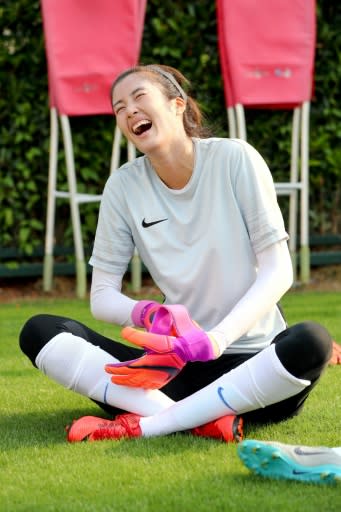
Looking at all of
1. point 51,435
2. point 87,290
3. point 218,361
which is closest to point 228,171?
point 218,361

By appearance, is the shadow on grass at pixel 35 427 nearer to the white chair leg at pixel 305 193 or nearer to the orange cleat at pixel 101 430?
the orange cleat at pixel 101 430

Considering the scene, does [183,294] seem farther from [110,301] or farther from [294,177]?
[294,177]

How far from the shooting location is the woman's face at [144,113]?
8.97 ft

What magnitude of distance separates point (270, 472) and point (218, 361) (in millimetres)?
633

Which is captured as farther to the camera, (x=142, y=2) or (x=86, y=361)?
(x=142, y=2)

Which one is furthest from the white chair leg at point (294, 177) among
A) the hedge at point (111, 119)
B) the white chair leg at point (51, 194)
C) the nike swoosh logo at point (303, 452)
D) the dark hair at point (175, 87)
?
the nike swoosh logo at point (303, 452)

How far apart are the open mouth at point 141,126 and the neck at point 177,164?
2.7 inches

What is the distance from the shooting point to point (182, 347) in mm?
2441

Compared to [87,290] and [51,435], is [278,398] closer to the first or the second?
[51,435]

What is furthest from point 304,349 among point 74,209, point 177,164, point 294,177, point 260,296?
point 294,177

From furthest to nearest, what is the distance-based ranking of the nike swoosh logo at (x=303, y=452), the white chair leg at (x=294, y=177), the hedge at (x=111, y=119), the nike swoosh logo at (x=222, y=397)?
1. the white chair leg at (x=294, y=177)
2. the hedge at (x=111, y=119)
3. the nike swoosh logo at (x=222, y=397)
4. the nike swoosh logo at (x=303, y=452)

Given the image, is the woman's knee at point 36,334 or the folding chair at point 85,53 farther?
the folding chair at point 85,53

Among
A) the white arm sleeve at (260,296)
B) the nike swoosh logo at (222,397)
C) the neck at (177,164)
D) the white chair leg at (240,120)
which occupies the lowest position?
the white chair leg at (240,120)

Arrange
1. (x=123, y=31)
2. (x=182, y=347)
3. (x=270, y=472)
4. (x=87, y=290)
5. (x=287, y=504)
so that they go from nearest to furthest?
(x=287, y=504)
(x=270, y=472)
(x=182, y=347)
(x=123, y=31)
(x=87, y=290)
